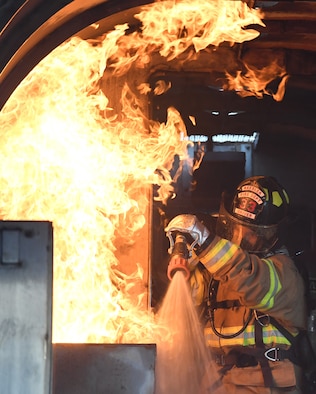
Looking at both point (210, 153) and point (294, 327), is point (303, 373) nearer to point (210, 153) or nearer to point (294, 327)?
point (294, 327)

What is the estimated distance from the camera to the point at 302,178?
599 cm

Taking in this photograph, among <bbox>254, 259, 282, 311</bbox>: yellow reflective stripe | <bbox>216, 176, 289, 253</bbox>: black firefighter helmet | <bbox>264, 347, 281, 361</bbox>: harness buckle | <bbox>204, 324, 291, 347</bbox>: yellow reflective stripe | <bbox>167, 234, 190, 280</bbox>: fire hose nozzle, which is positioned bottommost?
<bbox>264, 347, 281, 361</bbox>: harness buckle

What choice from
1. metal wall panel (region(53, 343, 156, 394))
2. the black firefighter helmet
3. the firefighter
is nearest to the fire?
the firefighter

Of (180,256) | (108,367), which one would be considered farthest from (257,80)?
(108,367)

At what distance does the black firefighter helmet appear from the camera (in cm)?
459

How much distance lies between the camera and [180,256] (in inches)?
172

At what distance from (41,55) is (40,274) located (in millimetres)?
1456

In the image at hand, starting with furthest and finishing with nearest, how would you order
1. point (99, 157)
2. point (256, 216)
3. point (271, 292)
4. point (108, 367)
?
1. point (99, 157)
2. point (256, 216)
3. point (271, 292)
4. point (108, 367)

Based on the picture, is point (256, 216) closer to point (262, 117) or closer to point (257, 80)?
point (257, 80)

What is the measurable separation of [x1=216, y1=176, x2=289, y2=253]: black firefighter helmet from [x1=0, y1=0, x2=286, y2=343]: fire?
689mm

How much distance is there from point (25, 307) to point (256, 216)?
8.07 ft

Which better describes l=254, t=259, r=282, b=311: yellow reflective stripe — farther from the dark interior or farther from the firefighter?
the dark interior

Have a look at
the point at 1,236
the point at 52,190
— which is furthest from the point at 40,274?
the point at 52,190

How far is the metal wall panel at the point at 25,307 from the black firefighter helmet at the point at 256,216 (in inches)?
93.6
